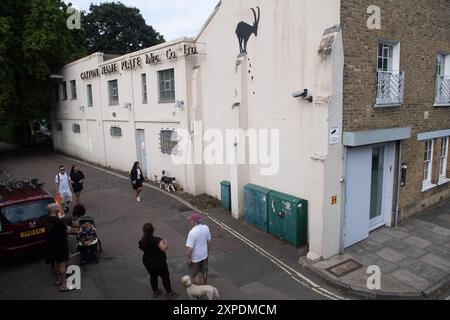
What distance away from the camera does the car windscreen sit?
26.8ft

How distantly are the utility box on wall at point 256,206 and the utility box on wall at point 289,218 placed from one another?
291 mm

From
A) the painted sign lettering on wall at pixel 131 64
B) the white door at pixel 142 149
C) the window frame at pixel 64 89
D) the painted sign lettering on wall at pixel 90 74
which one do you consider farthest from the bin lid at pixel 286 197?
the window frame at pixel 64 89

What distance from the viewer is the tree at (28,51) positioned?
72.2 feet

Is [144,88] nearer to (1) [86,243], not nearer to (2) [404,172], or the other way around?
(1) [86,243]

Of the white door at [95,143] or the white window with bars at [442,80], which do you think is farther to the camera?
the white door at [95,143]

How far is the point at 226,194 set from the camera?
40.9 ft

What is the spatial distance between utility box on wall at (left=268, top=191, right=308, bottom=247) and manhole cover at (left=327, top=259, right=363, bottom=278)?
1.38 metres

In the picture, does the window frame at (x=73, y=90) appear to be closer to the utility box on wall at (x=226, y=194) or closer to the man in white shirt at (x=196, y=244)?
the utility box on wall at (x=226, y=194)

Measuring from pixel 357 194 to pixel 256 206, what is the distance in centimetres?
309

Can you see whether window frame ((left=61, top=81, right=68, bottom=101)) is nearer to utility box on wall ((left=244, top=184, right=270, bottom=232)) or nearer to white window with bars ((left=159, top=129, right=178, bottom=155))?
white window with bars ((left=159, top=129, right=178, bottom=155))

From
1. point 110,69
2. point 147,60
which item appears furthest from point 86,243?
point 110,69

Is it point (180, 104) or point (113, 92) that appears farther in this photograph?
point (113, 92)
